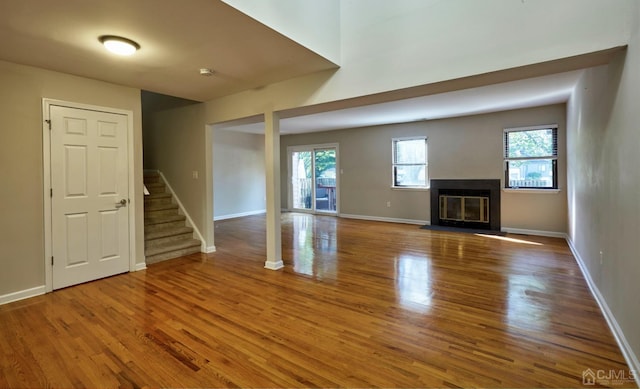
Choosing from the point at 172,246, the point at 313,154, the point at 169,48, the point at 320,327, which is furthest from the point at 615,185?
the point at 313,154

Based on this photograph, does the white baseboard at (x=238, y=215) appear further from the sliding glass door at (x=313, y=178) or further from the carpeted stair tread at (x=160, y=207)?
the carpeted stair tread at (x=160, y=207)

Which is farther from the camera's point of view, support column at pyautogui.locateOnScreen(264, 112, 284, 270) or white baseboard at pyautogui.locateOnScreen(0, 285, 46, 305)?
support column at pyautogui.locateOnScreen(264, 112, 284, 270)

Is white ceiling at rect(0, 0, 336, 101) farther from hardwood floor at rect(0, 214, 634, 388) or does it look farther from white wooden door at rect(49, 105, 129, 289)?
hardwood floor at rect(0, 214, 634, 388)

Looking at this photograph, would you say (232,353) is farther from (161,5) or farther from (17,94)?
(17,94)

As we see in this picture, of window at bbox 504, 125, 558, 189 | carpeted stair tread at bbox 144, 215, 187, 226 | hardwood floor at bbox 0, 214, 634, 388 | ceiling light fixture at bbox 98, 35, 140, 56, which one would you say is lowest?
hardwood floor at bbox 0, 214, 634, 388

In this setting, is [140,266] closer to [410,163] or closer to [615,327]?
[615,327]

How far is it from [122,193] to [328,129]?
543 cm

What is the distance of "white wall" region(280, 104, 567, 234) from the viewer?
5617 mm

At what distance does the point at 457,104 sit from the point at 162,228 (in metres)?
5.26

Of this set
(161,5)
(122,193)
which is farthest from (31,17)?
(122,193)

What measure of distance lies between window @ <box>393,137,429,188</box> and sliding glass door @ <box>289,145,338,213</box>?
1737 millimetres

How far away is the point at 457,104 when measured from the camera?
5227mm

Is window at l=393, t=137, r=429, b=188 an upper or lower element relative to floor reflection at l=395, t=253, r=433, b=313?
upper

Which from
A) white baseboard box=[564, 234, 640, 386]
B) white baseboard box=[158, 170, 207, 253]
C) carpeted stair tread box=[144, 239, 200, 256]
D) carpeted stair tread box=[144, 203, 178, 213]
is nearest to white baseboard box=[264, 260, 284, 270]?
white baseboard box=[158, 170, 207, 253]
